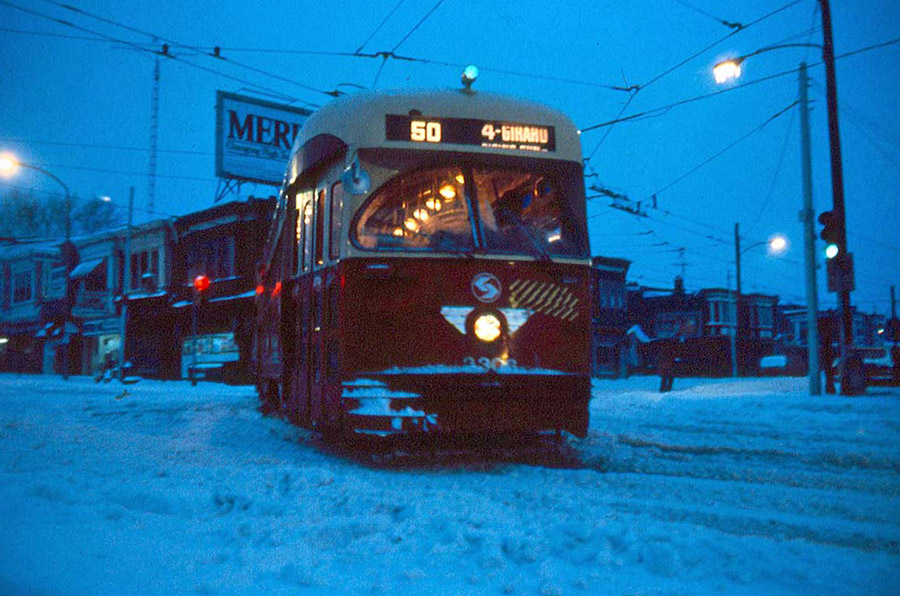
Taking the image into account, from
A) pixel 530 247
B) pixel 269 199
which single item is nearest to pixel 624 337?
pixel 269 199

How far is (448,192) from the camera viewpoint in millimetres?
7012

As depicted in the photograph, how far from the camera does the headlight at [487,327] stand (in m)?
6.62

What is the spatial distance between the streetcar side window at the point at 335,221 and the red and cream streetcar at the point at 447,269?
0.03m

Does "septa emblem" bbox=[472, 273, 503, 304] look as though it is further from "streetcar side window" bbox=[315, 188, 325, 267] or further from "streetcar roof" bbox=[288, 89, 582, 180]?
"streetcar side window" bbox=[315, 188, 325, 267]

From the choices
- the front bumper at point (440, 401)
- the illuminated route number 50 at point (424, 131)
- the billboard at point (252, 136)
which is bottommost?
the front bumper at point (440, 401)

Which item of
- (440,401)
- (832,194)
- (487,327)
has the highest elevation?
(832,194)

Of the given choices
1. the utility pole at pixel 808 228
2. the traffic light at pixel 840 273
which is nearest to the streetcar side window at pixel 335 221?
the traffic light at pixel 840 273

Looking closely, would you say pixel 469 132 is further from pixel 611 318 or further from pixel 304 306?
pixel 611 318

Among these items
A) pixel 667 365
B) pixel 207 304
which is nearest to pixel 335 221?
pixel 667 365

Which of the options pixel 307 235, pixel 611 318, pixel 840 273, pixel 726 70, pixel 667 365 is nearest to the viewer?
pixel 307 235

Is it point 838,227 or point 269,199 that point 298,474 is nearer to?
point 838,227

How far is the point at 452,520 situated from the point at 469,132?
3.94m

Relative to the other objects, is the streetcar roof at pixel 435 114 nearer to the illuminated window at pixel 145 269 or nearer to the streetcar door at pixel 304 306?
the streetcar door at pixel 304 306

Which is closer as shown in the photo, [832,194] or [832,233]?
[832,233]
